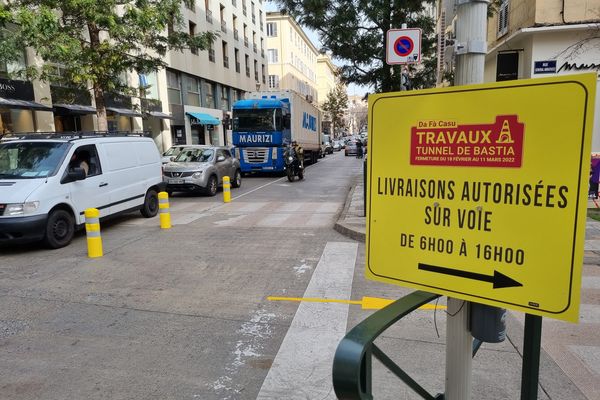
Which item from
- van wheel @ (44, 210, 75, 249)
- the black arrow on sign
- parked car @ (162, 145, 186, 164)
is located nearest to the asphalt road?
van wheel @ (44, 210, 75, 249)

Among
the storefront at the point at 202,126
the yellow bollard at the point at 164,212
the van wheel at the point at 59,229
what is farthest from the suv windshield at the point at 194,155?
the storefront at the point at 202,126

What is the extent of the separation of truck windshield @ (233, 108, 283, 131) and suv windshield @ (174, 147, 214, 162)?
5280 millimetres

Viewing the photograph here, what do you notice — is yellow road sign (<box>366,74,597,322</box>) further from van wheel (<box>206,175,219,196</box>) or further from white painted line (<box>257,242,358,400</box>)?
van wheel (<box>206,175,219,196</box>)

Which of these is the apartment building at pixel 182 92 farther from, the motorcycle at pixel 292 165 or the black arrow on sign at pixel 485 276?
the black arrow on sign at pixel 485 276

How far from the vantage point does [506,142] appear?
55.1 inches

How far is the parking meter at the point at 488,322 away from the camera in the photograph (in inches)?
62.7

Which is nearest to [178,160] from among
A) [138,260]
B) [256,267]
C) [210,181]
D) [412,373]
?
→ [210,181]

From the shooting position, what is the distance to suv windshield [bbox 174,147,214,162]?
49.0 ft

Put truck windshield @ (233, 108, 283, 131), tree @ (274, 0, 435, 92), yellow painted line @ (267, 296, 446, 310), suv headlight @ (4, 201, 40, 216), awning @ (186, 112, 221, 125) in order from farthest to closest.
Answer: awning @ (186, 112, 221, 125) < truck windshield @ (233, 108, 283, 131) < tree @ (274, 0, 435, 92) < suv headlight @ (4, 201, 40, 216) < yellow painted line @ (267, 296, 446, 310)

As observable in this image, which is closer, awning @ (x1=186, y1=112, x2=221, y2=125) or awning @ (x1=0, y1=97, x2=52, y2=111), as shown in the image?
awning @ (x1=0, y1=97, x2=52, y2=111)

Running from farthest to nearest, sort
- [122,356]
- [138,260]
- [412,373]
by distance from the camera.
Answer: [138,260]
[122,356]
[412,373]

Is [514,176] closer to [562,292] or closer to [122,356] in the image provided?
[562,292]

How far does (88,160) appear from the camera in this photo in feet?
27.8

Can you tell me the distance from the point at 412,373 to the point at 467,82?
241 centimetres
